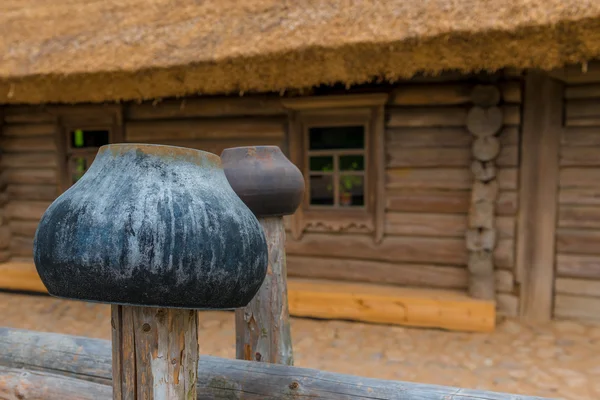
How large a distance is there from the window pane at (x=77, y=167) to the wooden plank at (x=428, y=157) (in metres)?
3.54

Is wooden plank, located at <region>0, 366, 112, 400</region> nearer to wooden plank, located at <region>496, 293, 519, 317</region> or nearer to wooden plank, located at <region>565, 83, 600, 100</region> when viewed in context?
wooden plank, located at <region>496, 293, 519, 317</region>

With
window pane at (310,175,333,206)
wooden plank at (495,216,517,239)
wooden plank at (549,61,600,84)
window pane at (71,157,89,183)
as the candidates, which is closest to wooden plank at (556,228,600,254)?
wooden plank at (495,216,517,239)

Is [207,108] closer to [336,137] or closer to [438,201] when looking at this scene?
[336,137]

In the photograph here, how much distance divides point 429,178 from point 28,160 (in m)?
4.57

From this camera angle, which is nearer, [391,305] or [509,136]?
[509,136]

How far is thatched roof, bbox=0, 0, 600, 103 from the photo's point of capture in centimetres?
300

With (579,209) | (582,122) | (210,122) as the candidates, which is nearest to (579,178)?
(579,209)

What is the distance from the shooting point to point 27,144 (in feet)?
17.6

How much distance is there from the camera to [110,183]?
0.92 metres

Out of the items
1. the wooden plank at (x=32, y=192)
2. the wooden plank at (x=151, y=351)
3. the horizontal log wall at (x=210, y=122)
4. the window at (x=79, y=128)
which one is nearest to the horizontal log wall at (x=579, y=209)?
the horizontal log wall at (x=210, y=122)

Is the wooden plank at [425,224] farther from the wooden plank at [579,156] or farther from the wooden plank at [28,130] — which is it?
the wooden plank at [28,130]

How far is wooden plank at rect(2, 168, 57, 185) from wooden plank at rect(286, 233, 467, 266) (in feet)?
9.82

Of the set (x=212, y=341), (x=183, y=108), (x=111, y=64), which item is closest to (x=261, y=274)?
(x=212, y=341)

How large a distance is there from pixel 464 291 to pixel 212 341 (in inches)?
84.8
